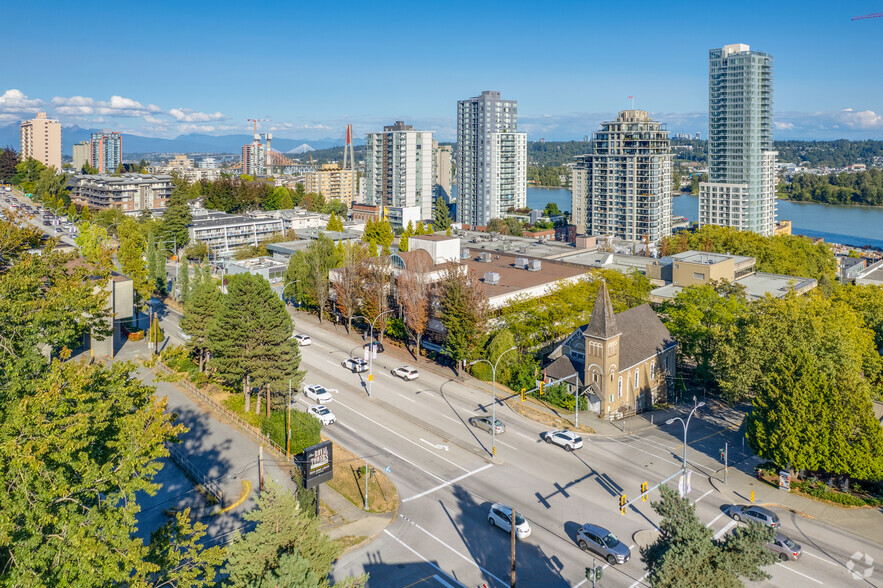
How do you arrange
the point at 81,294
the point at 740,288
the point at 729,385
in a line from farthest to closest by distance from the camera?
the point at 740,288
the point at 729,385
the point at 81,294

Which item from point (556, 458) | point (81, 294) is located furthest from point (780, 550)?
point (81, 294)

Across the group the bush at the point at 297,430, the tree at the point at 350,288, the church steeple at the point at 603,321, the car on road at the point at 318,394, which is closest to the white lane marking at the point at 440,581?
the bush at the point at 297,430

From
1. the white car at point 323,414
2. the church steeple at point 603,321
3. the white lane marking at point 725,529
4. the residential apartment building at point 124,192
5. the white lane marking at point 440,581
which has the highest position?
the residential apartment building at point 124,192

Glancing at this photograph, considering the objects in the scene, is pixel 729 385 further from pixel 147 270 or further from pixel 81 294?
pixel 147 270

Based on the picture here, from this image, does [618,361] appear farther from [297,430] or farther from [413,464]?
[297,430]

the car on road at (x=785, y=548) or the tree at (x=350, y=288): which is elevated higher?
the tree at (x=350, y=288)

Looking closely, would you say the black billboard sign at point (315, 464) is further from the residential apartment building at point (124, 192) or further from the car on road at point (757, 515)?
Answer: the residential apartment building at point (124, 192)

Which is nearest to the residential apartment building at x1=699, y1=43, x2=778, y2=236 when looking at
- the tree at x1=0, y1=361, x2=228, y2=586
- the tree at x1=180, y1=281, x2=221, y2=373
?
the tree at x1=180, y1=281, x2=221, y2=373

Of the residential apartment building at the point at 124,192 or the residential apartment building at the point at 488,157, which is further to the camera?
the residential apartment building at the point at 488,157
